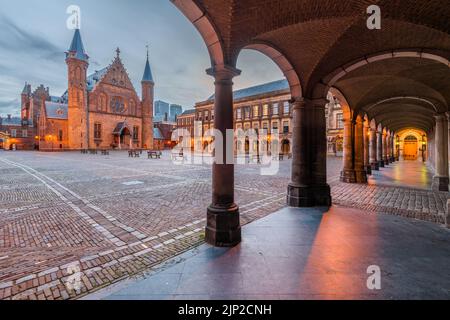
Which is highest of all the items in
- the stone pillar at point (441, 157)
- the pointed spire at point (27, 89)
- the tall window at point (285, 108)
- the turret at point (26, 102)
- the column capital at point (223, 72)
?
the pointed spire at point (27, 89)

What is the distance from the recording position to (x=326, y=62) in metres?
6.18

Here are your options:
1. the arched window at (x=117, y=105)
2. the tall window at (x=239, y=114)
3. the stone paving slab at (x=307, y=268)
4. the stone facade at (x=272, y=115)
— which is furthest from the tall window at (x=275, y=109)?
the stone paving slab at (x=307, y=268)

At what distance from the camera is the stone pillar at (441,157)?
352 inches

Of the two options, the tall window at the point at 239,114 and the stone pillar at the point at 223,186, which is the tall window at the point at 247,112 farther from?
the stone pillar at the point at 223,186

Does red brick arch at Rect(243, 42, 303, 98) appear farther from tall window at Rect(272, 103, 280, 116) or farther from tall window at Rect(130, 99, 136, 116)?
tall window at Rect(130, 99, 136, 116)

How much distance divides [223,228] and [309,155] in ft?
13.2

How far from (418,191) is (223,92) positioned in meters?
9.32

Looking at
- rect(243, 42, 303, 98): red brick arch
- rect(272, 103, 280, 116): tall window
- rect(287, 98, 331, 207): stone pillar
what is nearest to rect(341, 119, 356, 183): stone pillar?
rect(287, 98, 331, 207): stone pillar

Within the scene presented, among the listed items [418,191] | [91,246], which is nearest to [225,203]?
[91,246]

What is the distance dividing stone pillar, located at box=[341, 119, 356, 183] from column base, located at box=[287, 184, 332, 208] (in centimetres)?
518

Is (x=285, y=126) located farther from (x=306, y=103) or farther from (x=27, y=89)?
(x=27, y=89)

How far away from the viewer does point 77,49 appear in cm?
4062

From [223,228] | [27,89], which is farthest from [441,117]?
[27,89]

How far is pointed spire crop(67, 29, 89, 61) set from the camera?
40250 mm
